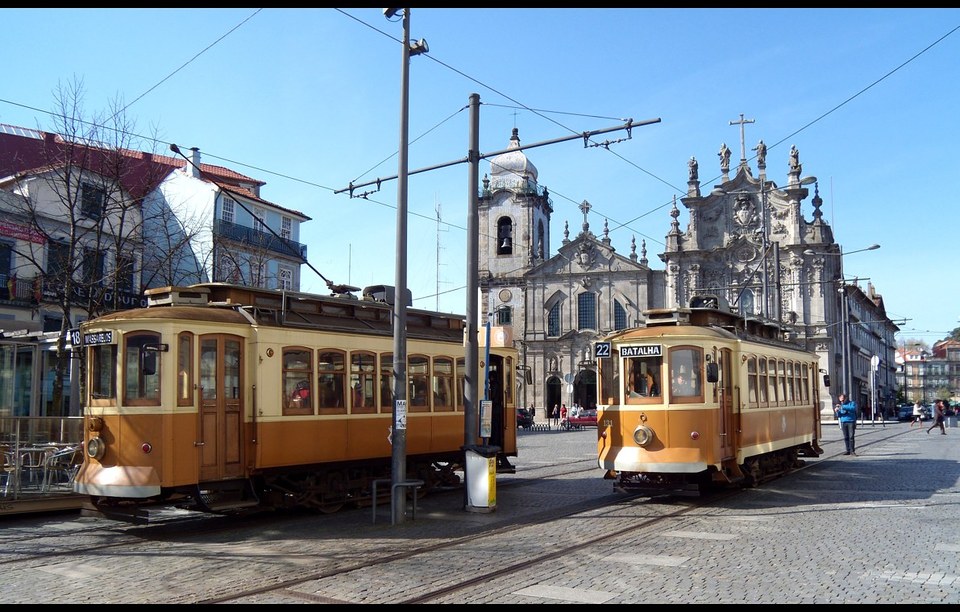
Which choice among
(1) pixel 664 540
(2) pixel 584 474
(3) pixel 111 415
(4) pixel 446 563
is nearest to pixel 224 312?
(3) pixel 111 415

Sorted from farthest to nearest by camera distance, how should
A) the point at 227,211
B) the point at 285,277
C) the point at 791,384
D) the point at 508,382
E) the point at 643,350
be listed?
1. the point at 285,277
2. the point at 227,211
3. the point at 791,384
4. the point at 508,382
5. the point at 643,350

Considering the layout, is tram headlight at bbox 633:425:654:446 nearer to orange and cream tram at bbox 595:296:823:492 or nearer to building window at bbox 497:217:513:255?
orange and cream tram at bbox 595:296:823:492

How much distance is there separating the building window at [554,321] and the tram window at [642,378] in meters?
55.8

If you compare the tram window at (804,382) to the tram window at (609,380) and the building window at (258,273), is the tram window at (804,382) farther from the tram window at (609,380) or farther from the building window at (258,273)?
the building window at (258,273)

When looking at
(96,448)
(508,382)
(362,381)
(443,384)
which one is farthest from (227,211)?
(96,448)

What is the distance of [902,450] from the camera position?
27641 millimetres

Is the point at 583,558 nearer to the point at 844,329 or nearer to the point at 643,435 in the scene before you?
the point at 643,435

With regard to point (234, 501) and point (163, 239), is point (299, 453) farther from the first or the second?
point (163, 239)

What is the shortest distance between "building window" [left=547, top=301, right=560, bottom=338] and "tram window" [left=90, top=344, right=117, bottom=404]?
59444 mm

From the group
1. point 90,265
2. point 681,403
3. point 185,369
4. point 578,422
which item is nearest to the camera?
point 185,369

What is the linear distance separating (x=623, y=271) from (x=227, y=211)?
37.0m

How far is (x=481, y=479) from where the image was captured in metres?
13.5

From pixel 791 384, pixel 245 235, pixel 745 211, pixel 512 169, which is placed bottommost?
pixel 791 384

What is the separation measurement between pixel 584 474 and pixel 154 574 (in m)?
12.7
